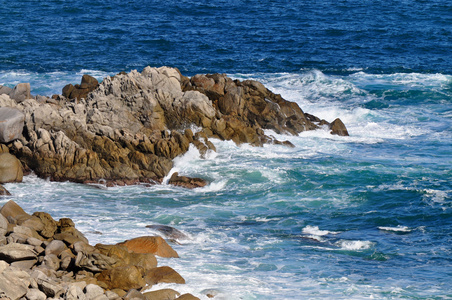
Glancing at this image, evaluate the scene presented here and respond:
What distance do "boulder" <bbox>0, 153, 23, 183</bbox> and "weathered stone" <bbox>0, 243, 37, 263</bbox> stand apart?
1052 cm

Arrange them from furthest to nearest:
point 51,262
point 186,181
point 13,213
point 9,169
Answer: point 186,181 < point 9,169 < point 13,213 < point 51,262

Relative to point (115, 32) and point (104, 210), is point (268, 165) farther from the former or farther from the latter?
point (115, 32)

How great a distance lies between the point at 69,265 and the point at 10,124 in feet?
41.4

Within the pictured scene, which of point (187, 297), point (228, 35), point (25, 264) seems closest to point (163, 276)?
point (187, 297)

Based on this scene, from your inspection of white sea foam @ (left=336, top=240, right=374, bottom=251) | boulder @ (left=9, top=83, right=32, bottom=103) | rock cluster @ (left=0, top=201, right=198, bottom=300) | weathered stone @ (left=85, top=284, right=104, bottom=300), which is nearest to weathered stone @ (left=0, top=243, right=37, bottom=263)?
rock cluster @ (left=0, top=201, right=198, bottom=300)

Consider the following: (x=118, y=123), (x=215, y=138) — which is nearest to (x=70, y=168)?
(x=118, y=123)

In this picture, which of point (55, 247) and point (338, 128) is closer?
point (55, 247)

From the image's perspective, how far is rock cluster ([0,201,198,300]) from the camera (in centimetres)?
1467

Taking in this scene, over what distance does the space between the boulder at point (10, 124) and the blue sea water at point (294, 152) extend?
6.92 feet

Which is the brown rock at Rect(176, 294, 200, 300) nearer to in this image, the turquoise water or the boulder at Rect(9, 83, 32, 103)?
the turquoise water

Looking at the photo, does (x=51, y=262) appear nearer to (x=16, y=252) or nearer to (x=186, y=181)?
(x=16, y=252)

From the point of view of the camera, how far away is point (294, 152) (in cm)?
3122

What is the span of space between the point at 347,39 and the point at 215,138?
1045 inches

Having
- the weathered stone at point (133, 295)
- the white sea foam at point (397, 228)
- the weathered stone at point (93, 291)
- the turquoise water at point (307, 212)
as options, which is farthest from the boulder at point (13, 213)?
the white sea foam at point (397, 228)
